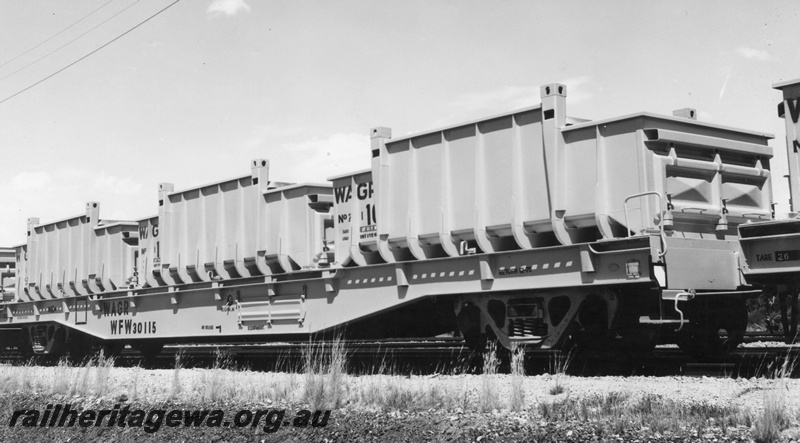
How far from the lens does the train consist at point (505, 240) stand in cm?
1017

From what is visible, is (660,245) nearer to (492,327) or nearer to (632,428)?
(492,327)

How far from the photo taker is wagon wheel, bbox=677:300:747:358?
38.3 ft

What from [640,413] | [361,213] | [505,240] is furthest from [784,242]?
[361,213]

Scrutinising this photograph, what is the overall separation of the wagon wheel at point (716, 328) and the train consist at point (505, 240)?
3cm

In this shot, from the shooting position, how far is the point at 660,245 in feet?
31.8

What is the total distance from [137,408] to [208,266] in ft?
22.9

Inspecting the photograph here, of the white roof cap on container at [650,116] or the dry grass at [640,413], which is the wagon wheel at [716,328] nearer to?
the white roof cap on container at [650,116]

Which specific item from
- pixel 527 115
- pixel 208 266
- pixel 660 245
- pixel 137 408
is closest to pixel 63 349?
pixel 208 266

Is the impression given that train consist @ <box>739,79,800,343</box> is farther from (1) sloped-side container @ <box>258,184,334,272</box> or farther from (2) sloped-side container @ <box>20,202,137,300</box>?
(2) sloped-side container @ <box>20,202,137,300</box>

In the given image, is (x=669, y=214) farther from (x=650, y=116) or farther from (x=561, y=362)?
(x=561, y=362)

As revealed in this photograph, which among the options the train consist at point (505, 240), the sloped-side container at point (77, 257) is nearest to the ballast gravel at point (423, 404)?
the train consist at point (505, 240)

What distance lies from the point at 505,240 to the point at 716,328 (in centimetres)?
331

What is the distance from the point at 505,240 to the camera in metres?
11.5

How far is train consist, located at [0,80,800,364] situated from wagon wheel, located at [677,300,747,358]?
28 mm
